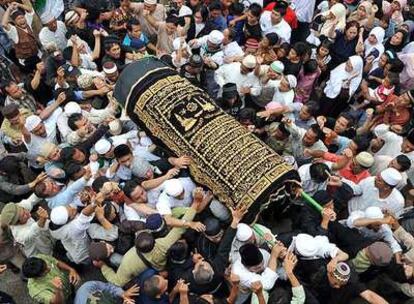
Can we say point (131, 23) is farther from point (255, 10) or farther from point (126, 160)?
point (126, 160)

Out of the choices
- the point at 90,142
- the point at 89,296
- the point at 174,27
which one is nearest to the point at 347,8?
the point at 174,27

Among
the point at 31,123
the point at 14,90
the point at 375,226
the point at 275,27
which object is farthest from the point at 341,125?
the point at 14,90

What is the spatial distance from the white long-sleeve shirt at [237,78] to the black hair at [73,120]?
185cm

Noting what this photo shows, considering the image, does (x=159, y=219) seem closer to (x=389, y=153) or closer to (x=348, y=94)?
(x=389, y=153)

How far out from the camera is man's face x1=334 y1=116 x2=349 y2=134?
580 cm

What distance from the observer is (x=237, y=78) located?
637 centimetres

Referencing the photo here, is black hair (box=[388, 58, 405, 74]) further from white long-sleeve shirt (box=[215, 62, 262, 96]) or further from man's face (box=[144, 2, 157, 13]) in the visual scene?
man's face (box=[144, 2, 157, 13])

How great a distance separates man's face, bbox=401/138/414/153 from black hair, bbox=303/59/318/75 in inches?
62.5

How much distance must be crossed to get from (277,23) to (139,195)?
12.0ft

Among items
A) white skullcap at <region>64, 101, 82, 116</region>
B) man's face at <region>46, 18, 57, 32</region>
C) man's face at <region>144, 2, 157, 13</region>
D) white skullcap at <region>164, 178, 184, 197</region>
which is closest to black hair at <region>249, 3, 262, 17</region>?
man's face at <region>144, 2, 157, 13</region>

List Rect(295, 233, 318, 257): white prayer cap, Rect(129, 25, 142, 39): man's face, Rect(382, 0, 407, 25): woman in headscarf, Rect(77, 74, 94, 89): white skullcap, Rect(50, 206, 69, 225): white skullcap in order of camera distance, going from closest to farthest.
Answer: Rect(295, 233, 318, 257): white prayer cap → Rect(50, 206, 69, 225): white skullcap → Rect(77, 74, 94, 89): white skullcap → Rect(129, 25, 142, 39): man's face → Rect(382, 0, 407, 25): woman in headscarf

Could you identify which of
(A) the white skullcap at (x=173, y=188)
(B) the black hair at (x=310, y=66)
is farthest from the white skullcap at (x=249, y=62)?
(A) the white skullcap at (x=173, y=188)

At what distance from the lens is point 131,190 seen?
4895 mm

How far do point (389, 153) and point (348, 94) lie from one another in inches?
49.1
